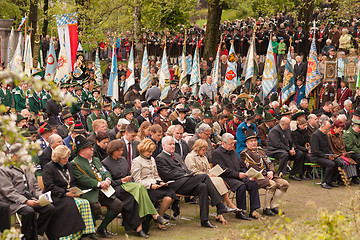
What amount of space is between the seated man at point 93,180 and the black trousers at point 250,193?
2.40m

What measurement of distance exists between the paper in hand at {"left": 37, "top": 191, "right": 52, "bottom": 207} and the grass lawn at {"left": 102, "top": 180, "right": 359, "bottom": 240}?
1235 millimetres

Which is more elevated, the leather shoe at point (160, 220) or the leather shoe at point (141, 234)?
the leather shoe at point (160, 220)

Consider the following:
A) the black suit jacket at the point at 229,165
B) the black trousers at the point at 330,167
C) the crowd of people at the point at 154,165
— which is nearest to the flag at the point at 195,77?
the crowd of people at the point at 154,165

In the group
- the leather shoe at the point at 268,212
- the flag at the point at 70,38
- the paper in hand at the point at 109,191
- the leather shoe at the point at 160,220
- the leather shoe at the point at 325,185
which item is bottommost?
the leather shoe at the point at 325,185

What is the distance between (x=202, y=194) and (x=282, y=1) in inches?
1260

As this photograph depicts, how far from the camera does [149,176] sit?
9.07 meters

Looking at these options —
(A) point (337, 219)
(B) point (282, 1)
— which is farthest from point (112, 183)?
(B) point (282, 1)

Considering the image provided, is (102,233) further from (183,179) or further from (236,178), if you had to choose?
(236,178)

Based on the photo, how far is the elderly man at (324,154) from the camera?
1272 centimetres

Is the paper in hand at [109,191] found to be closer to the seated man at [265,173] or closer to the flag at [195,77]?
the seated man at [265,173]

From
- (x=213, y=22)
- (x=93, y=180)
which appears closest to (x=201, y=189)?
(x=93, y=180)

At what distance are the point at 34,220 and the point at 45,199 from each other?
1.12ft

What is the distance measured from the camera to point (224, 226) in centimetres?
927

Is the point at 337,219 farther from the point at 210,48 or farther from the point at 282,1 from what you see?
the point at 282,1
